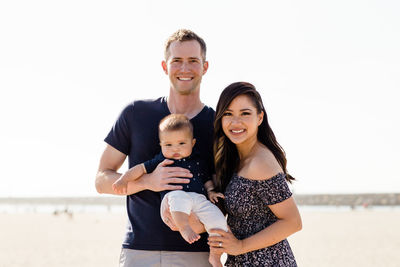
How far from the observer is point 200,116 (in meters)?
3.84

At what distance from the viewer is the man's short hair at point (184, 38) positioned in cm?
387

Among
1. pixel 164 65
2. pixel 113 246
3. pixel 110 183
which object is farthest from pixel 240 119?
pixel 113 246

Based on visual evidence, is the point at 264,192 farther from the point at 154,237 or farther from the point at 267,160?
the point at 154,237

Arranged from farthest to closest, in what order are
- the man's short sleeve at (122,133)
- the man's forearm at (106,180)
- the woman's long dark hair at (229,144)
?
the man's short sleeve at (122,133), the man's forearm at (106,180), the woman's long dark hair at (229,144)

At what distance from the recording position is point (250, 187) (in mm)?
3283

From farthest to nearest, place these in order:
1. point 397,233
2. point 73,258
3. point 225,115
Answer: point 397,233
point 73,258
point 225,115

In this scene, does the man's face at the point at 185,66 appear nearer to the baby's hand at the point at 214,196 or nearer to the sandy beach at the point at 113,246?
the baby's hand at the point at 214,196

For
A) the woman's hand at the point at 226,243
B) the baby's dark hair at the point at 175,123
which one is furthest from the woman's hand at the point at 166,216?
the baby's dark hair at the point at 175,123

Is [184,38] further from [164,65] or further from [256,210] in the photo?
[256,210]

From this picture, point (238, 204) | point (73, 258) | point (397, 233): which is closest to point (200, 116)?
point (238, 204)

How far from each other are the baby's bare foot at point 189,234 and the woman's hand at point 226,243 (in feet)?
0.36

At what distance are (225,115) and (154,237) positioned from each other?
1.04 m

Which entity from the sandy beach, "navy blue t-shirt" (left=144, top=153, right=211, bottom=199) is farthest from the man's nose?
the sandy beach

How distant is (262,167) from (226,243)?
0.57 meters
